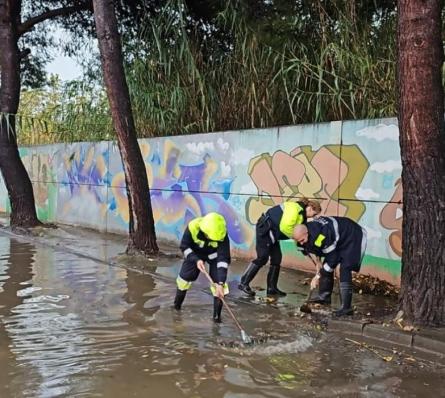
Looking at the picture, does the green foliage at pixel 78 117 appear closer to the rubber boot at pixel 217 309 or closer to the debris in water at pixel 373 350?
the rubber boot at pixel 217 309

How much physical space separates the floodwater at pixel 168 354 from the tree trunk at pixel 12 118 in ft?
24.3

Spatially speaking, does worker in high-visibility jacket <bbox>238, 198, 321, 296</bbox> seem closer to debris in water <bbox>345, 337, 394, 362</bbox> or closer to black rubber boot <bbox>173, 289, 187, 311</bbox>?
black rubber boot <bbox>173, 289, 187, 311</bbox>

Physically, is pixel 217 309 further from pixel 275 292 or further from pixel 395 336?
pixel 395 336

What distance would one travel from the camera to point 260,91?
11039 mm

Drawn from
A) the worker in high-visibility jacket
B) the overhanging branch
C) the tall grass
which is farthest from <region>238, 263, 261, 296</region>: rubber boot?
the overhanging branch

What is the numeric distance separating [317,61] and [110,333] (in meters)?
6.24

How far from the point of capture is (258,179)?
10172 mm

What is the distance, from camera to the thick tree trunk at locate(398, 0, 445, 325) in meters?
5.60

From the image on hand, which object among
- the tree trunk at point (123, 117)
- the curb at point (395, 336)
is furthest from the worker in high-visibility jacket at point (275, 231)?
the tree trunk at point (123, 117)

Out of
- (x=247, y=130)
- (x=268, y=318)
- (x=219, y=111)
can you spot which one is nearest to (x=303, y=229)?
(x=268, y=318)

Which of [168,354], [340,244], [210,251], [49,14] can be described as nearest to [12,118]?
[49,14]

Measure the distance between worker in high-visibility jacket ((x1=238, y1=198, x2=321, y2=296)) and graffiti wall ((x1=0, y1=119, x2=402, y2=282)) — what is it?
3.55 ft

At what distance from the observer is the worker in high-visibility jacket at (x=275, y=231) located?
733 cm

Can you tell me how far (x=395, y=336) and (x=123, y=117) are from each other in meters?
6.44
